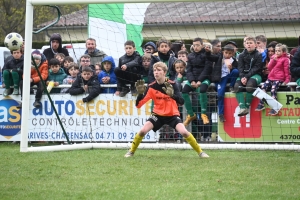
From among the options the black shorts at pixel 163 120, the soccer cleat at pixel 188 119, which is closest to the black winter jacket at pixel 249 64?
the soccer cleat at pixel 188 119

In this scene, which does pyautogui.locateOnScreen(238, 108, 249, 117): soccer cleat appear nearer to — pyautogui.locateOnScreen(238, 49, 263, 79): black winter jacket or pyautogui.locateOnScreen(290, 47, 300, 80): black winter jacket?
pyautogui.locateOnScreen(238, 49, 263, 79): black winter jacket

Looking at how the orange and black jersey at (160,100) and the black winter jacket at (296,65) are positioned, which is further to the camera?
the black winter jacket at (296,65)

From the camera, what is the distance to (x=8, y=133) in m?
14.7

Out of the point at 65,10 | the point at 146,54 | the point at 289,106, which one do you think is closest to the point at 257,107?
the point at 289,106

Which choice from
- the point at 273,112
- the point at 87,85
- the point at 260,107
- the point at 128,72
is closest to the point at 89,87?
the point at 87,85

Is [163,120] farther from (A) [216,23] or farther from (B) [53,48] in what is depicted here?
(A) [216,23]

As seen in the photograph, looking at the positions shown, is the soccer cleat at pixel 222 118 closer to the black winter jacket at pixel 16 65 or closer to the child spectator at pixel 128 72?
the child spectator at pixel 128 72

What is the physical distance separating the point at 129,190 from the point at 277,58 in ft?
20.1

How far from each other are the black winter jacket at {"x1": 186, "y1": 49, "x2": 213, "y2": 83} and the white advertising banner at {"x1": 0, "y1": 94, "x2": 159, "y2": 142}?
114cm

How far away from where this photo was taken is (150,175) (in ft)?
28.4

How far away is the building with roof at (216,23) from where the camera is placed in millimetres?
19156

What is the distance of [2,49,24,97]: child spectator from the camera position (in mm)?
14547

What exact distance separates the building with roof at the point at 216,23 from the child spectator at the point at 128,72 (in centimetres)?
387

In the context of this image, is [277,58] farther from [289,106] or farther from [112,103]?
[112,103]
